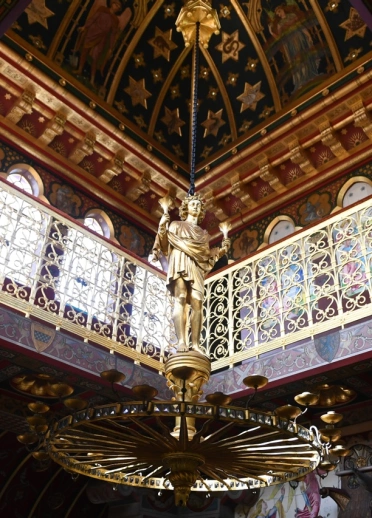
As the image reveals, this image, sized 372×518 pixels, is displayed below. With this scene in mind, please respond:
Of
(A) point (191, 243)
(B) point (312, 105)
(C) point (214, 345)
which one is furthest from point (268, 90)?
(A) point (191, 243)

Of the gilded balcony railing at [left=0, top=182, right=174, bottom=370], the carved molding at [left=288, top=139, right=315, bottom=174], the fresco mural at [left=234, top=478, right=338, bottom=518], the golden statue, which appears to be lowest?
the fresco mural at [left=234, top=478, right=338, bottom=518]

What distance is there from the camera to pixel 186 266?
19.7 ft

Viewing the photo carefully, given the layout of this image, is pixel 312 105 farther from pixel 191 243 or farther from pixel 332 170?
pixel 191 243

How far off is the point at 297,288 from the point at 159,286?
2.04 metres

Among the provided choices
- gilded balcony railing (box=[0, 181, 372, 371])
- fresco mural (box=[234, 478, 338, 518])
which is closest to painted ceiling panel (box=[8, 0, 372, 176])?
gilded balcony railing (box=[0, 181, 372, 371])

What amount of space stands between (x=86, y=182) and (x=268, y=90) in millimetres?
3553

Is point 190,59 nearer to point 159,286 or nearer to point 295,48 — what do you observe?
point 295,48

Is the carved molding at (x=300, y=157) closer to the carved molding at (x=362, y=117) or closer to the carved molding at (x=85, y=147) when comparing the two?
the carved molding at (x=362, y=117)

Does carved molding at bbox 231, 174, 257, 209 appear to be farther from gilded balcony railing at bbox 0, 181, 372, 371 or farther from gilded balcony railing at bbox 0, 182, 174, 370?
gilded balcony railing at bbox 0, 182, 174, 370

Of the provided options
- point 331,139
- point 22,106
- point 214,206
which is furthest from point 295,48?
point 22,106

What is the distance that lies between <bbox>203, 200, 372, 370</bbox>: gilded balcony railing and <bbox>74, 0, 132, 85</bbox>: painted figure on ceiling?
417cm

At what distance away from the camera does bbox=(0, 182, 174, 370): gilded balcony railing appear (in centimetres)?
770

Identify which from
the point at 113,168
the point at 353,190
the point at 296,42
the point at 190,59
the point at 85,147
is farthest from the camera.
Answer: the point at 190,59

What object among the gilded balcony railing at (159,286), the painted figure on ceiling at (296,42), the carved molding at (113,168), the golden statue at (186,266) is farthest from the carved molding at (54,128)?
the golden statue at (186,266)
